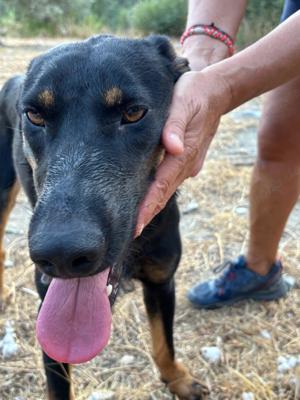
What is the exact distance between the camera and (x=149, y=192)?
206cm

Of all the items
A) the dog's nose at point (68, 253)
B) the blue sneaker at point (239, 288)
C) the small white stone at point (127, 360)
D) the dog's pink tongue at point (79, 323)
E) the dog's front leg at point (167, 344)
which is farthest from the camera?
the blue sneaker at point (239, 288)

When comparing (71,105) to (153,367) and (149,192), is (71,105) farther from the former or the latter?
(153,367)

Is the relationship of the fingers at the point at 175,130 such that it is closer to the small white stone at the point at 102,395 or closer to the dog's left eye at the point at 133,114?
the dog's left eye at the point at 133,114

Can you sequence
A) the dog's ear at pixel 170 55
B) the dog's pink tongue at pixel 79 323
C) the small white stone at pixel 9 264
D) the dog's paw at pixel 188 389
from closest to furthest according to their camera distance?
the dog's pink tongue at pixel 79 323 < the dog's ear at pixel 170 55 < the dog's paw at pixel 188 389 < the small white stone at pixel 9 264

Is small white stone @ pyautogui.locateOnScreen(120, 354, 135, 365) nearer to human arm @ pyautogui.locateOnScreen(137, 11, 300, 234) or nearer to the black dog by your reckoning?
the black dog

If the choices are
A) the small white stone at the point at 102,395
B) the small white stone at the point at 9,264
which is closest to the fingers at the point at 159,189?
the small white stone at the point at 102,395

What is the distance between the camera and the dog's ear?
2395 mm

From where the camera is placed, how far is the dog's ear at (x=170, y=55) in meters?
2.39

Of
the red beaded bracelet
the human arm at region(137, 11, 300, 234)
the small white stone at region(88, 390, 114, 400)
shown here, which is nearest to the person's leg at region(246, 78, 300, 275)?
the red beaded bracelet

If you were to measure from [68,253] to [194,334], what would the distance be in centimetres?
203

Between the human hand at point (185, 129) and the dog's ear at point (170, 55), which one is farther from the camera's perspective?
the dog's ear at point (170, 55)

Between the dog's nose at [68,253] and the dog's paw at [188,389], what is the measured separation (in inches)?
61.4

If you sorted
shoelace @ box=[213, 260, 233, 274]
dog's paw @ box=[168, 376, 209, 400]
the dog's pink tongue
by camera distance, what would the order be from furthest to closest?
shoelace @ box=[213, 260, 233, 274] < dog's paw @ box=[168, 376, 209, 400] < the dog's pink tongue

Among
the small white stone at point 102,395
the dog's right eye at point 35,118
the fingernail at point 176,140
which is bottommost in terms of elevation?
the small white stone at point 102,395
